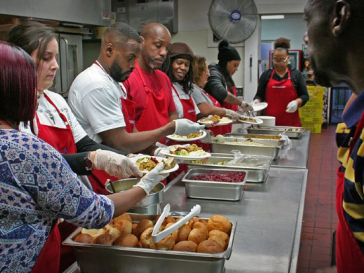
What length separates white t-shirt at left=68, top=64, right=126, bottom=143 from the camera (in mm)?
2230

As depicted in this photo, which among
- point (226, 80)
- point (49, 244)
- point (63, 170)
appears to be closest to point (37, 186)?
point (63, 170)

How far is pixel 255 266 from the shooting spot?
1.40 meters

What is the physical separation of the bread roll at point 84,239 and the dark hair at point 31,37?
2.50ft

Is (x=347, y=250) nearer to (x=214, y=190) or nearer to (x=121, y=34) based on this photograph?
(x=214, y=190)

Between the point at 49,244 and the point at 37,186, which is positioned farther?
the point at 49,244

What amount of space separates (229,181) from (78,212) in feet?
3.61

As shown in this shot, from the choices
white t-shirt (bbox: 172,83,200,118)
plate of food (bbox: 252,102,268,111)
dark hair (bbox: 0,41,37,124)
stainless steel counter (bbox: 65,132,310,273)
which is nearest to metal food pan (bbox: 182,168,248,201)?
stainless steel counter (bbox: 65,132,310,273)

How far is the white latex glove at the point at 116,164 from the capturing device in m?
1.75

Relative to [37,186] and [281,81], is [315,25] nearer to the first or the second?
[37,186]

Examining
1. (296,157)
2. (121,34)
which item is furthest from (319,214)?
(121,34)

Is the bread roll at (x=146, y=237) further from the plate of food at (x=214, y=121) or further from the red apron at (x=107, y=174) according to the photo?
the plate of food at (x=214, y=121)

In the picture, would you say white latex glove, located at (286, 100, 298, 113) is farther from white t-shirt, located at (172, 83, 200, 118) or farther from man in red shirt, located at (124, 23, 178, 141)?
man in red shirt, located at (124, 23, 178, 141)

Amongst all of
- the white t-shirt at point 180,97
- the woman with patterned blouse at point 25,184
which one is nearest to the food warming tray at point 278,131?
the white t-shirt at point 180,97

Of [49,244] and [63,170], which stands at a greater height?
[63,170]
